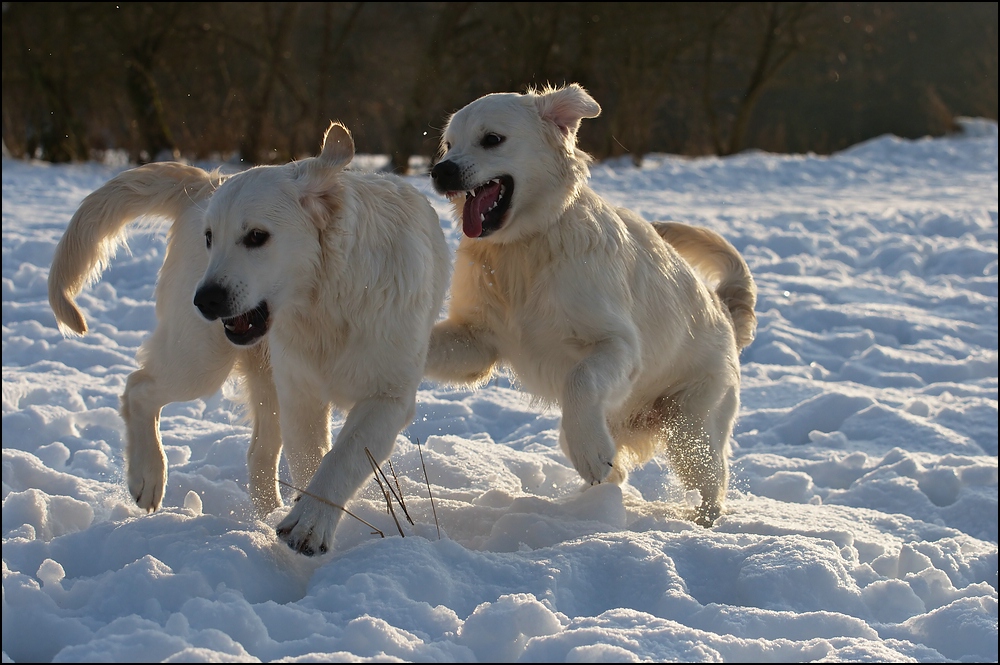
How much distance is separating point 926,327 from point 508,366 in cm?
484

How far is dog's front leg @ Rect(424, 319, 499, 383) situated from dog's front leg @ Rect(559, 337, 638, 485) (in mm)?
508

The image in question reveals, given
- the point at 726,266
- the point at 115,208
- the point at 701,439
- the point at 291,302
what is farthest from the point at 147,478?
the point at 726,266

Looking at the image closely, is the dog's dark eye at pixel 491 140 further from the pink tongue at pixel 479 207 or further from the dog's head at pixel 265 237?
the dog's head at pixel 265 237

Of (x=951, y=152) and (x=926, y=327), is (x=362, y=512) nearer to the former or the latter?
(x=926, y=327)

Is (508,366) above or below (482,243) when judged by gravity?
below

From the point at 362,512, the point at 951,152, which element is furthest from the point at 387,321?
the point at 951,152

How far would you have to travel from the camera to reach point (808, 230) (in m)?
11.2

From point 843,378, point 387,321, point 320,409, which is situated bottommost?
point 843,378

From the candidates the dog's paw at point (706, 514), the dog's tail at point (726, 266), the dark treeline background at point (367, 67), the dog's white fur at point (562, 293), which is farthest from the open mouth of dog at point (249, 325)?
the dark treeline background at point (367, 67)

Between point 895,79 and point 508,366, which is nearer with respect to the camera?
point 508,366

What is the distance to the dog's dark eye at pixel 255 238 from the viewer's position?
10.7ft

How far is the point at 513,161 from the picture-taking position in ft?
13.3

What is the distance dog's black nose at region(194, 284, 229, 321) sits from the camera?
3.15m

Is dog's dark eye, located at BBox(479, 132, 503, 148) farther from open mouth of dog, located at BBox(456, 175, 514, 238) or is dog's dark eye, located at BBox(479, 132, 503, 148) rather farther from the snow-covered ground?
the snow-covered ground
